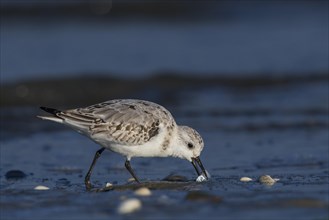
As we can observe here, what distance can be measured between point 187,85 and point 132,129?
22.7 feet

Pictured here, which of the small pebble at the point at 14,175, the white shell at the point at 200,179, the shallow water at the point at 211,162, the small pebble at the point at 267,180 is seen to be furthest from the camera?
the small pebble at the point at 14,175

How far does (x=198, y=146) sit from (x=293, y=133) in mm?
3003

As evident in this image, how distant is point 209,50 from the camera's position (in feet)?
56.0

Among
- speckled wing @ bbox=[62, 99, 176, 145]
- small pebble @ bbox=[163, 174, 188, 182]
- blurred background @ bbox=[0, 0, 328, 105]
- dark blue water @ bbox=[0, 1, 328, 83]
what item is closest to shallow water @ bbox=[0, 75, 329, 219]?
small pebble @ bbox=[163, 174, 188, 182]

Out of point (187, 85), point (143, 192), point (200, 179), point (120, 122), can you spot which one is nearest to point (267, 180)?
point (200, 179)

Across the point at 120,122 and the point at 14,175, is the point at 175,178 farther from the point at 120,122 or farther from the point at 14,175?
the point at 14,175

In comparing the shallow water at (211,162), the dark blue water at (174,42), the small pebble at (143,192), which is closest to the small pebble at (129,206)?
the shallow water at (211,162)

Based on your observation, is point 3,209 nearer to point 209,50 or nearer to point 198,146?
point 198,146

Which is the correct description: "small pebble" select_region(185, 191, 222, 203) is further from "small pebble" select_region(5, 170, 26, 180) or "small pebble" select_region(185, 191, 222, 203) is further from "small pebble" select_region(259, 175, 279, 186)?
"small pebble" select_region(5, 170, 26, 180)

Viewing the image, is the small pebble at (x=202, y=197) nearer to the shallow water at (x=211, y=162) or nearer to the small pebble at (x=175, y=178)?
the shallow water at (x=211, y=162)

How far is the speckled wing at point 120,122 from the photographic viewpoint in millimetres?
7773

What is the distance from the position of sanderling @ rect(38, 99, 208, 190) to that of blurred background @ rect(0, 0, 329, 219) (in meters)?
0.53

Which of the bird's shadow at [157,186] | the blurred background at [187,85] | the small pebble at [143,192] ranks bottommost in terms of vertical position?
Answer: the small pebble at [143,192]

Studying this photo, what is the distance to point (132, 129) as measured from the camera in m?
7.82
